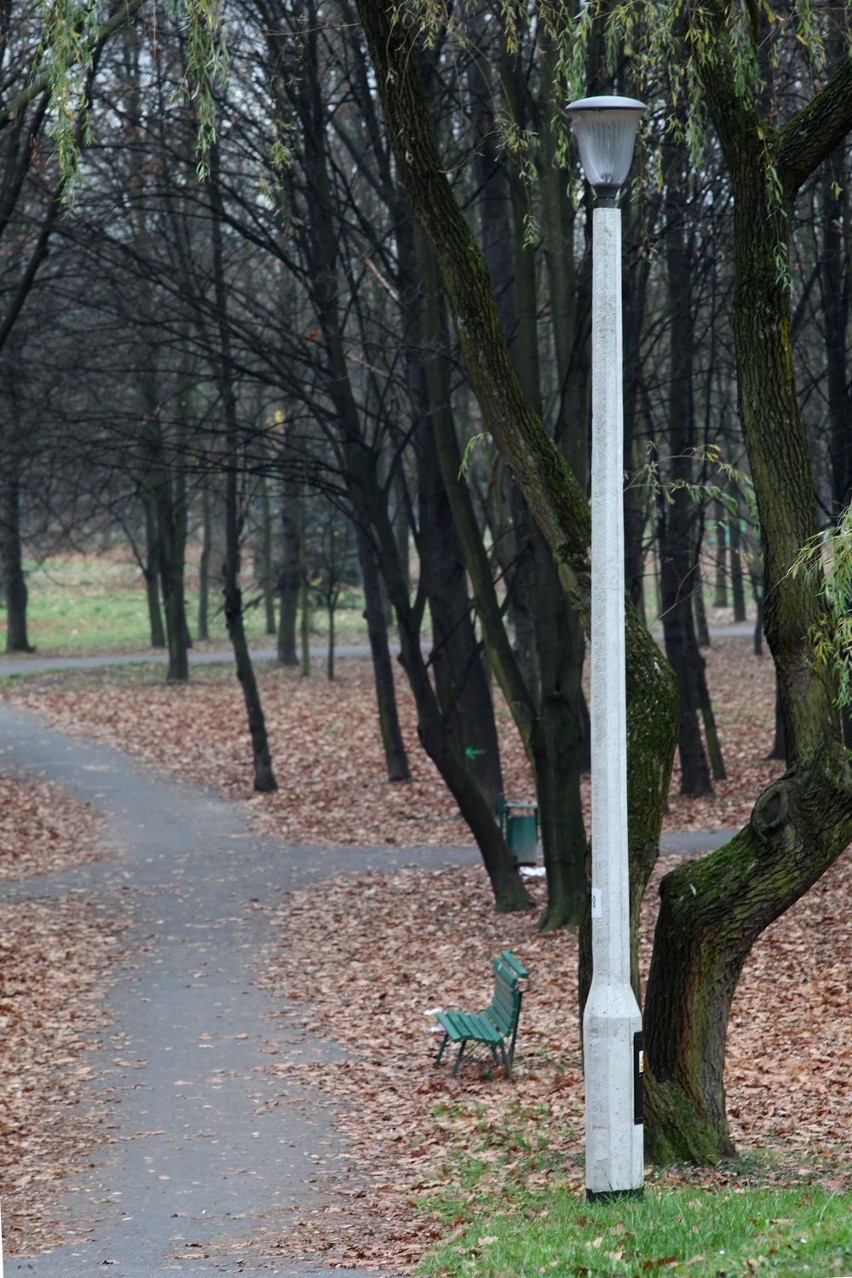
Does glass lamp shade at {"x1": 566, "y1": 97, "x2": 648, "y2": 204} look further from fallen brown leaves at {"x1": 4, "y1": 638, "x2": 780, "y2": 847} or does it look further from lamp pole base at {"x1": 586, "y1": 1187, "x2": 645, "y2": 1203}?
fallen brown leaves at {"x1": 4, "y1": 638, "x2": 780, "y2": 847}

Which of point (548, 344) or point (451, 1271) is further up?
point (548, 344)

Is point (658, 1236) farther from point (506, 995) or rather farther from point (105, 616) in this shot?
point (105, 616)

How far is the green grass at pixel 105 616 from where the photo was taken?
156 ft

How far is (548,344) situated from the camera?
24.2m

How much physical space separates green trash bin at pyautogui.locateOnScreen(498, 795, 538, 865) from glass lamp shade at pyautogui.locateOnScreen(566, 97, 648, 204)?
1060cm

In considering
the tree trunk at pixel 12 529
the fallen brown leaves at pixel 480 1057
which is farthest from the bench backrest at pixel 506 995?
the tree trunk at pixel 12 529

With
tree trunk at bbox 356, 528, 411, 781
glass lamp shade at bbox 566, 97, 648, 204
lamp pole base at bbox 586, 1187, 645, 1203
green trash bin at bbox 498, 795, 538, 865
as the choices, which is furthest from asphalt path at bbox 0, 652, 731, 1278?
glass lamp shade at bbox 566, 97, 648, 204

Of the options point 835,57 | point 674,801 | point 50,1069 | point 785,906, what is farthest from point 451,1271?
point 674,801

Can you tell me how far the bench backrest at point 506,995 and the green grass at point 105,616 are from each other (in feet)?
104

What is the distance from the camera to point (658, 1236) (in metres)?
5.45

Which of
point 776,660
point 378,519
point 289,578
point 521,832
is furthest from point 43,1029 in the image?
point 289,578

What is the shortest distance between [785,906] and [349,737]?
20031 millimetres

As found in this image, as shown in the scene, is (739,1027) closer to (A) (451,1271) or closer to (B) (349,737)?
(A) (451,1271)

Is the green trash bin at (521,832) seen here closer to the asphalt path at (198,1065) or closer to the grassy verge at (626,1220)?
the asphalt path at (198,1065)
